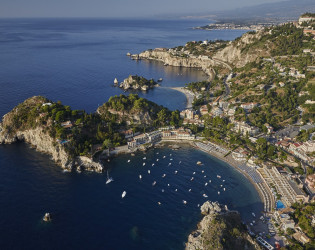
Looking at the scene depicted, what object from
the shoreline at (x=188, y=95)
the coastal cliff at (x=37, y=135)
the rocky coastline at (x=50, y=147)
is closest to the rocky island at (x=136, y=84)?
the shoreline at (x=188, y=95)

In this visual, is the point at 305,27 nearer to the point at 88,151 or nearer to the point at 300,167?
the point at 300,167

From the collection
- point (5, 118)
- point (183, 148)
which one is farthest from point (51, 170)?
point (183, 148)

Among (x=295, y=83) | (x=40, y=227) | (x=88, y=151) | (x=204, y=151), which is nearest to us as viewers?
(x=40, y=227)

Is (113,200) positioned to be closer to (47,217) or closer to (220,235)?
(47,217)

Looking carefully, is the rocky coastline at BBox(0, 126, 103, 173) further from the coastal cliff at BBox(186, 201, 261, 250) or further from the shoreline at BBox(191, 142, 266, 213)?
the shoreline at BBox(191, 142, 266, 213)

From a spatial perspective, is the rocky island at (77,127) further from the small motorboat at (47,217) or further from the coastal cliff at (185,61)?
the coastal cliff at (185,61)

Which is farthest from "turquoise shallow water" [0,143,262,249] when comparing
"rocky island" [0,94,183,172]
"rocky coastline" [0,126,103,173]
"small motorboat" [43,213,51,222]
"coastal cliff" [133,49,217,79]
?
"coastal cliff" [133,49,217,79]

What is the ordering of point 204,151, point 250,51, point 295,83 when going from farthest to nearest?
point 250,51 < point 295,83 < point 204,151
